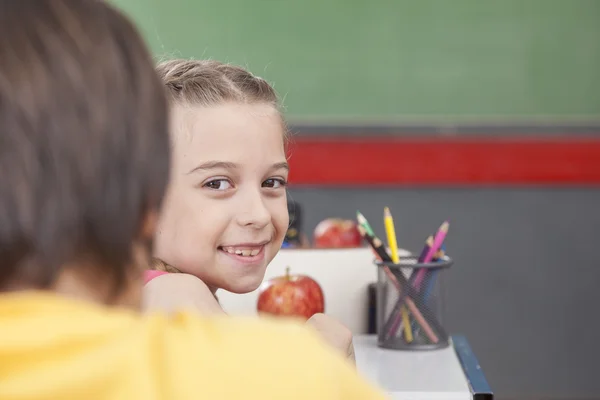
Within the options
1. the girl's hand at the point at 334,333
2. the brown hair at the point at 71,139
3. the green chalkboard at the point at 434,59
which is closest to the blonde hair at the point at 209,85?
the girl's hand at the point at 334,333

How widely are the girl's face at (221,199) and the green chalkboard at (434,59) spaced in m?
2.58

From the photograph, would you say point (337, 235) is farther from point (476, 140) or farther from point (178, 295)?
point (178, 295)

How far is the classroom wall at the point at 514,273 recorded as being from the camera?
3.83 m

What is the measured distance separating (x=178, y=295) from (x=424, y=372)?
0.45 m

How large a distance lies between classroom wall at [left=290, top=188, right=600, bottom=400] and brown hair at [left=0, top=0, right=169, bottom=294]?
331 cm

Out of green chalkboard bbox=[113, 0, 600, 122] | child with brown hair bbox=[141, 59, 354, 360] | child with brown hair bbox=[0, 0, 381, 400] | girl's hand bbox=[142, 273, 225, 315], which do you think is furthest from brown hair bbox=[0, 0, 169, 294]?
green chalkboard bbox=[113, 0, 600, 122]

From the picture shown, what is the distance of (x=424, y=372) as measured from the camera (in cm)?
130

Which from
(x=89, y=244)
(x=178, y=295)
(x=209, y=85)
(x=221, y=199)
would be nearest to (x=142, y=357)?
(x=89, y=244)

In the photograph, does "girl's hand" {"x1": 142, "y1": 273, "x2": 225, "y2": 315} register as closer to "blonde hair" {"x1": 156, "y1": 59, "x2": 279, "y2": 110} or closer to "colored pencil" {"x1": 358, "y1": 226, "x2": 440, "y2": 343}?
"blonde hair" {"x1": 156, "y1": 59, "x2": 279, "y2": 110}

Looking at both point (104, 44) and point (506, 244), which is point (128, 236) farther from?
point (506, 244)

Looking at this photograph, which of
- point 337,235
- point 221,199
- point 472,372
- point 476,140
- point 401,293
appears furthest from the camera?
point 476,140

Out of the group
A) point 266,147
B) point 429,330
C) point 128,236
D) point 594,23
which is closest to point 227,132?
point 266,147

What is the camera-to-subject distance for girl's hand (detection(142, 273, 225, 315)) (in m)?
0.99

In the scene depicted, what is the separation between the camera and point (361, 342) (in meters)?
1.57
